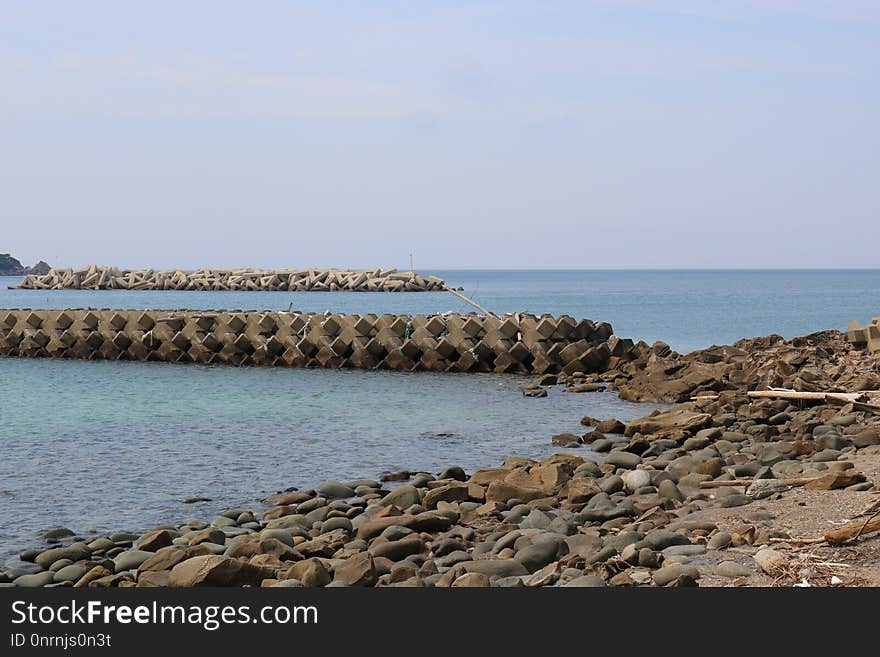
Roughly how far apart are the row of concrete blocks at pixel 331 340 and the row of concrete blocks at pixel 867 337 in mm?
4976

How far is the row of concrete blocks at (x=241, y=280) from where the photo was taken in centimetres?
9325

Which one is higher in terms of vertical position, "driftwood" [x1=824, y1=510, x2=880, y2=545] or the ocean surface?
"driftwood" [x1=824, y1=510, x2=880, y2=545]

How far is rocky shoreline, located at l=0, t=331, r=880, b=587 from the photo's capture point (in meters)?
6.84

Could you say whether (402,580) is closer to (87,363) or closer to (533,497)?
(533,497)

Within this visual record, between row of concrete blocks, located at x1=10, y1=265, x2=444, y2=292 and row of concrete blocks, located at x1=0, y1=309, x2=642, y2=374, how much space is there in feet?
190

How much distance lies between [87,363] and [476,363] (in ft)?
37.4

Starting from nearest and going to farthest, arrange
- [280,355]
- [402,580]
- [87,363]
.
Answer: [402,580]
[280,355]
[87,363]

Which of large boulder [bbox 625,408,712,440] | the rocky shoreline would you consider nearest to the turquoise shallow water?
the rocky shoreline

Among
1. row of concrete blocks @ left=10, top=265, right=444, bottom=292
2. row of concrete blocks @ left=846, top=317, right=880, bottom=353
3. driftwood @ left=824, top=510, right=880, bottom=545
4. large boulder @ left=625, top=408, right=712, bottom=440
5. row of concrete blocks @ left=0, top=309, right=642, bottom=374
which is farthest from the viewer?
row of concrete blocks @ left=10, top=265, right=444, bottom=292

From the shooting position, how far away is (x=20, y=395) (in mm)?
21375

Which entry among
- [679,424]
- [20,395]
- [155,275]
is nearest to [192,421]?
[20,395]

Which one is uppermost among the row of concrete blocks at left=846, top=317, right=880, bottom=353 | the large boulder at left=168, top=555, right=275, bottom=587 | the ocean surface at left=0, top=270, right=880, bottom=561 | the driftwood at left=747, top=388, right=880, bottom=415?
the row of concrete blocks at left=846, top=317, right=880, bottom=353

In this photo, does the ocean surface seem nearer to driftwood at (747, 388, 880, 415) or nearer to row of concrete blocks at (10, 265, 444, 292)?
driftwood at (747, 388, 880, 415)

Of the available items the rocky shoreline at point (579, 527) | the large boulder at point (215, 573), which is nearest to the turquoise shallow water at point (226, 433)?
the rocky shoreline at point (579, 527)
